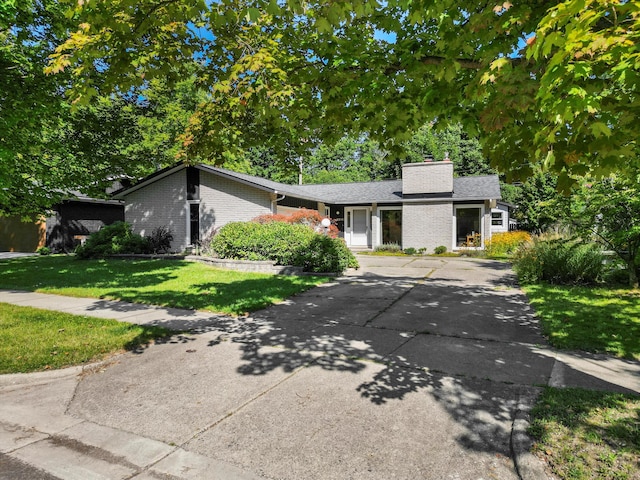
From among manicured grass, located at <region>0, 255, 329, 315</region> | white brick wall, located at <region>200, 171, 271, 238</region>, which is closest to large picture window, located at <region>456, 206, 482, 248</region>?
white brick wall, located at <region>200, 171, 271, 238</region>

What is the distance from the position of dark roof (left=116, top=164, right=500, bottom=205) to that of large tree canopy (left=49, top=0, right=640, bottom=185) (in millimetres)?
11147

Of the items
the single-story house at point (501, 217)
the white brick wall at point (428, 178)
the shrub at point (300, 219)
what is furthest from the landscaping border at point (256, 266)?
the single-story house at point (501, 217)

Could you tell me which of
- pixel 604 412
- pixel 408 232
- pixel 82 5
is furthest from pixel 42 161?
pixel 408 232

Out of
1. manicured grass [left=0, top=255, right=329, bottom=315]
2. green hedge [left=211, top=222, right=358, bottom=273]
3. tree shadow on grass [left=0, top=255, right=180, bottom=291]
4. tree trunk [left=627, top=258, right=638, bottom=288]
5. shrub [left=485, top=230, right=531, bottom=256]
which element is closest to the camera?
manicured grass [left=0, top=255, right=329, bottom=315]

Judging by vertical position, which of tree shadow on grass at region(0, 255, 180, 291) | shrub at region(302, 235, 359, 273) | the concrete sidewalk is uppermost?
shrub at region(302, 235, 359, 273)

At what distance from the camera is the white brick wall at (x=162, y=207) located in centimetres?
1905

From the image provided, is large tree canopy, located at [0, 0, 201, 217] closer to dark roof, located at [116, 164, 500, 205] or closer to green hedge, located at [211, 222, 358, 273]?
dark roof, located at [116, 164, 500, 205]

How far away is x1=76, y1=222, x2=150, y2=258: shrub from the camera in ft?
56.5

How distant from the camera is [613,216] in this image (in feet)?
30.5

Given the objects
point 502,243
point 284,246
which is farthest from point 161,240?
point 502,243

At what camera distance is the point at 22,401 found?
12.4 ft

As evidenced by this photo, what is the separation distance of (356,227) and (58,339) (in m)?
20.7

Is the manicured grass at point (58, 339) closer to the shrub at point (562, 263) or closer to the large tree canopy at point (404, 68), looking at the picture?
the large tree canopy at point (404, 68)

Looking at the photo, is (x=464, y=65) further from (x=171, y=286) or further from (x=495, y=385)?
(x=171, y=286)
